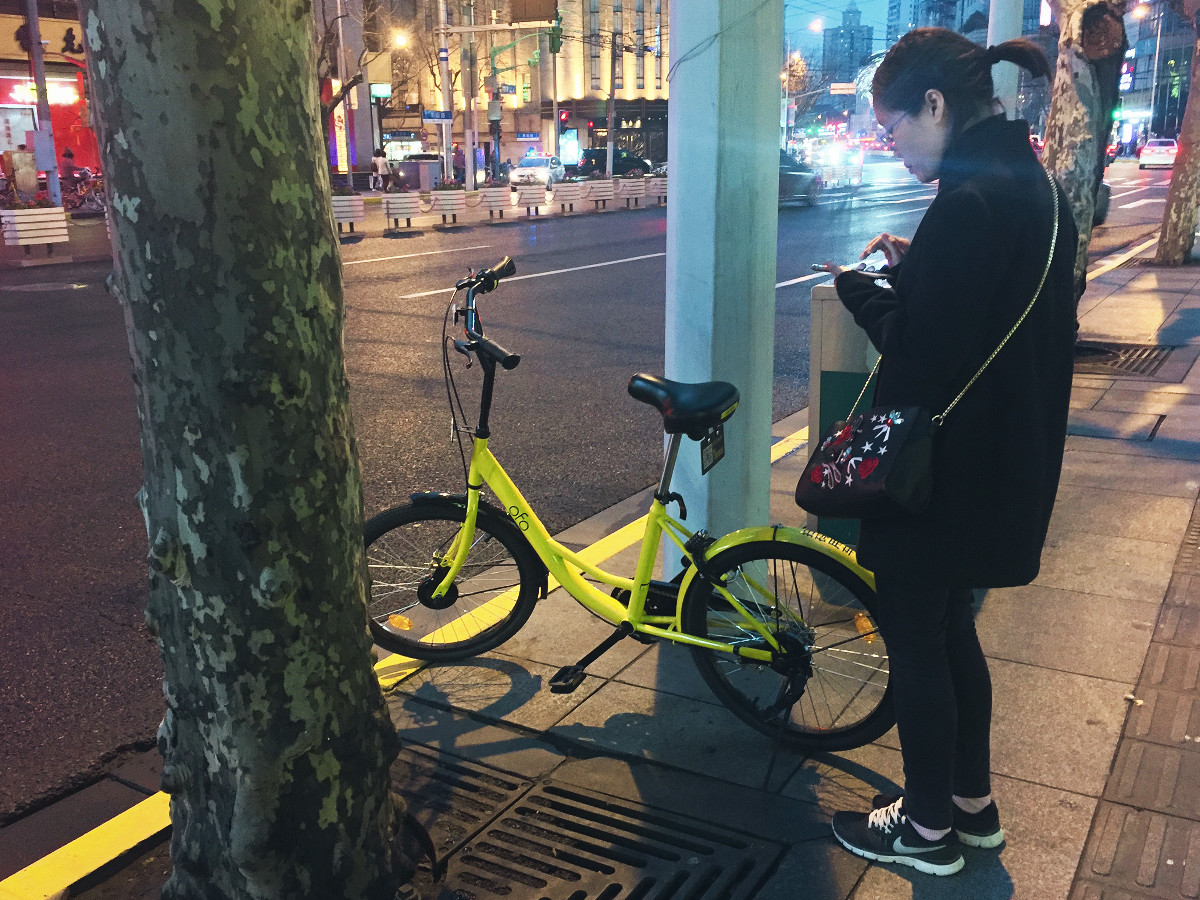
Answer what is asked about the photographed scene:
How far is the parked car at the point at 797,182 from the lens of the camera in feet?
93.0

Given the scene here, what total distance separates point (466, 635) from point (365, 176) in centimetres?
4549

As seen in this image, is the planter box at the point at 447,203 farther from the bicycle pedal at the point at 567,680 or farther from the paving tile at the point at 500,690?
the bicycle pedal at the point at 567,680

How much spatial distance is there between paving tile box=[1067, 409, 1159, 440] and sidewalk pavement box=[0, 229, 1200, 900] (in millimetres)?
2036

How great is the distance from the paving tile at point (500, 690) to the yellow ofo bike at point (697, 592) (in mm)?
87

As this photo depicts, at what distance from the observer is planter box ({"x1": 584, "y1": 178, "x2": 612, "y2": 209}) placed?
30.2 metres

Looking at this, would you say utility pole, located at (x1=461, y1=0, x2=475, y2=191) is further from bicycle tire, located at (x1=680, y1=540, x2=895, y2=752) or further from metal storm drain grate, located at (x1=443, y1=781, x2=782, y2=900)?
metal storm drain grate, located at (x1=443, y1=781, x2=782, y2=900)

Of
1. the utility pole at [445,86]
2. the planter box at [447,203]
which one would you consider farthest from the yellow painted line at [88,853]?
the utility pole at [445,86]

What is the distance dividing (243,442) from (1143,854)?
7.53 ft

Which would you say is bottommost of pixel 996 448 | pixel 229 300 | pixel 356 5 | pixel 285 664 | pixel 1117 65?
pixel 285 664

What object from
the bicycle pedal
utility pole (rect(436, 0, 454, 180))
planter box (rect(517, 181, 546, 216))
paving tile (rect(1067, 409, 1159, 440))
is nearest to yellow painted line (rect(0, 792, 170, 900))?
the bicycle pedal

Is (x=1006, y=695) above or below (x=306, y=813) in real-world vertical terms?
below

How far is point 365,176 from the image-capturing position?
4672cm

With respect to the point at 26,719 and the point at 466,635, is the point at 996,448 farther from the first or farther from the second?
the point at 26,719

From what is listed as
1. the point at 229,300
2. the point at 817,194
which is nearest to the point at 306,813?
the point at 229,300
